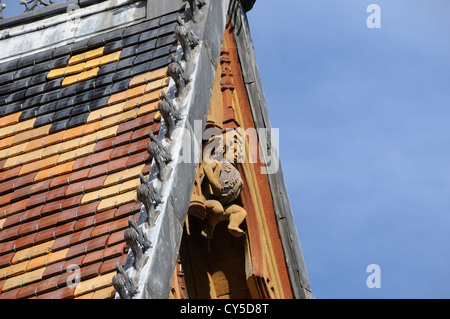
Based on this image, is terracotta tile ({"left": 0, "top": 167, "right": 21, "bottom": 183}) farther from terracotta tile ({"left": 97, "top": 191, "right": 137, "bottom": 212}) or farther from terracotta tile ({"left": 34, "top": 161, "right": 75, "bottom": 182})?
→ terracotta tile ({"left": 97, "top": 191, "right": 137, "bottom": 212})

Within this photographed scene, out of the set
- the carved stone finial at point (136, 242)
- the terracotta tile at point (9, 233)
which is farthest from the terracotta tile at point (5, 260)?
the carved stone finial at point (136, 242)

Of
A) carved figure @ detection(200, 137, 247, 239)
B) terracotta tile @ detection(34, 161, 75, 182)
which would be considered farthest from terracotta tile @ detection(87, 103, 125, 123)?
carved figure @ detection(200, 137, 247, 239)

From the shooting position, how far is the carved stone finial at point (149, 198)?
14.6m

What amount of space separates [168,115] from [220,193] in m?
2.12

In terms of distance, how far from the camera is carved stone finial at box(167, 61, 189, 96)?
16.6 metres

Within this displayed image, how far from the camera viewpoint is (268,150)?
21.3 m

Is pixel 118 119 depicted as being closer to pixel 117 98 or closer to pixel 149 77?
pixel 117 98

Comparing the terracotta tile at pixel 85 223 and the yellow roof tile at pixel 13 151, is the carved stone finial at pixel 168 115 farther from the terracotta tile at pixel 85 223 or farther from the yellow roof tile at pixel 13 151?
the yellow roof tile at pixel 13 151

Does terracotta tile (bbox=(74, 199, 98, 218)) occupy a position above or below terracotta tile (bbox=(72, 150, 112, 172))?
below

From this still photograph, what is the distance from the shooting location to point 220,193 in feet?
57.7

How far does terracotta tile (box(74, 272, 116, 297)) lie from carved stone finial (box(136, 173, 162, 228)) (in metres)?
0.83

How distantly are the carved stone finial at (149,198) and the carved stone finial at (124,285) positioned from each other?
42.7 inches

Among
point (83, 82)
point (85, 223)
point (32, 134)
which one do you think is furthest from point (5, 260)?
point (83, 82)
